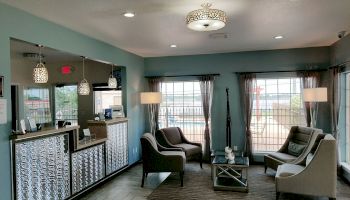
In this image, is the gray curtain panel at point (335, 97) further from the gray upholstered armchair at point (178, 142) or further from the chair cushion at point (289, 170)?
the gray upholstered armchair at point (178, 142)

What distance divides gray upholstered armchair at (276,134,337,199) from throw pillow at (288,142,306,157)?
1116mm

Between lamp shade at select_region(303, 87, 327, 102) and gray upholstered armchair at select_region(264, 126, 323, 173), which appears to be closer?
gray upholstered armchair at select_region(264, 126, 323, 173)

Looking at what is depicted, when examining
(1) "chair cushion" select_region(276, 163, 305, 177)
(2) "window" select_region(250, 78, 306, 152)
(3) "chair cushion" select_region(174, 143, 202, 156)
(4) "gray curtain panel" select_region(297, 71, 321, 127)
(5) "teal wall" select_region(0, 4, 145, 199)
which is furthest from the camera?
(2) "window" select_region(250, 78, 306, 152)

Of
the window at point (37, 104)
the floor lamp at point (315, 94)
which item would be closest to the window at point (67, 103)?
the window at point (37, 104)

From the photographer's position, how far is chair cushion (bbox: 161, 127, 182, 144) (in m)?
5.80

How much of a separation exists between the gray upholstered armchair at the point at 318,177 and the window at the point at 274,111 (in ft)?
8.03

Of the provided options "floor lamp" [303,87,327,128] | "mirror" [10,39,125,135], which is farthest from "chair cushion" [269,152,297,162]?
"mirror" [10,39,125,135]

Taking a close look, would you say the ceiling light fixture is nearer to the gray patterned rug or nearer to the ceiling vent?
the ceiling vent

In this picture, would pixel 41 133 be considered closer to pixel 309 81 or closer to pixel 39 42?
pixel 39 42

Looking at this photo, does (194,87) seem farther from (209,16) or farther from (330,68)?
(209,16)

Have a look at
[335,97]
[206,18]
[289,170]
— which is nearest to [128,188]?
[289,170]

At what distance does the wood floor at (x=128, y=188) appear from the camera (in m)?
4.17

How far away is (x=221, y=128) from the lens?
248 inches

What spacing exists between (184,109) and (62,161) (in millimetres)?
3520
